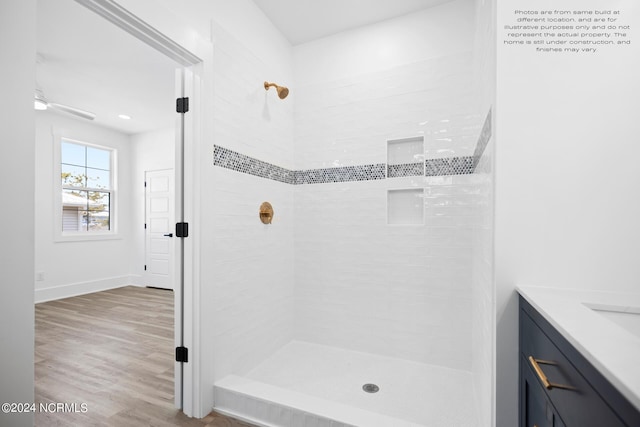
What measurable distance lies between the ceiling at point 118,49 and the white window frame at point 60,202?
802mm

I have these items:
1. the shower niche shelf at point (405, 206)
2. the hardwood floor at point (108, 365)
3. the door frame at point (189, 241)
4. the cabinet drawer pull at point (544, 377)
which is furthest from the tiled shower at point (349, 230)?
the cabinet drawer pull at point (544, 377)

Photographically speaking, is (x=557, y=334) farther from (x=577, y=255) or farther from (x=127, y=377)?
(x=127, y=377)

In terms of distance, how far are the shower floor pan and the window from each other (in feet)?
13.9

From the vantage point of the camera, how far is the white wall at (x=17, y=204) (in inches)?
36.5

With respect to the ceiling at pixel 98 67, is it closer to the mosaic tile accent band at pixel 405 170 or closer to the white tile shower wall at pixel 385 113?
the white tile shower wall at pixel 385 113

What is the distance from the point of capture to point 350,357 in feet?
7.82

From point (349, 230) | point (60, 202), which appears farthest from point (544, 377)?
point (60, 202)

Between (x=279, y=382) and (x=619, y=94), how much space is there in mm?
2219

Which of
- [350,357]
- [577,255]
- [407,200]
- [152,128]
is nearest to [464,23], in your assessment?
[407,200]

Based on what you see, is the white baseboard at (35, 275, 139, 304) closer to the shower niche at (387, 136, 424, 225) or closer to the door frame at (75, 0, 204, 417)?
the door frame at (75, 0, 204, 417)


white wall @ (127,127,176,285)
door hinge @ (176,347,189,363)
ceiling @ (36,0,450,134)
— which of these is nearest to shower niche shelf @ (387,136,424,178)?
ceiling @ (36,0,450,134)

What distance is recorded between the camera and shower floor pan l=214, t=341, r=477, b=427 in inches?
62.4

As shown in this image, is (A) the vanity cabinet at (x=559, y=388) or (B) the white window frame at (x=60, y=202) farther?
(B) the white window frame at (x=60, y=202)

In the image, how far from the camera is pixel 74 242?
4.55 m
